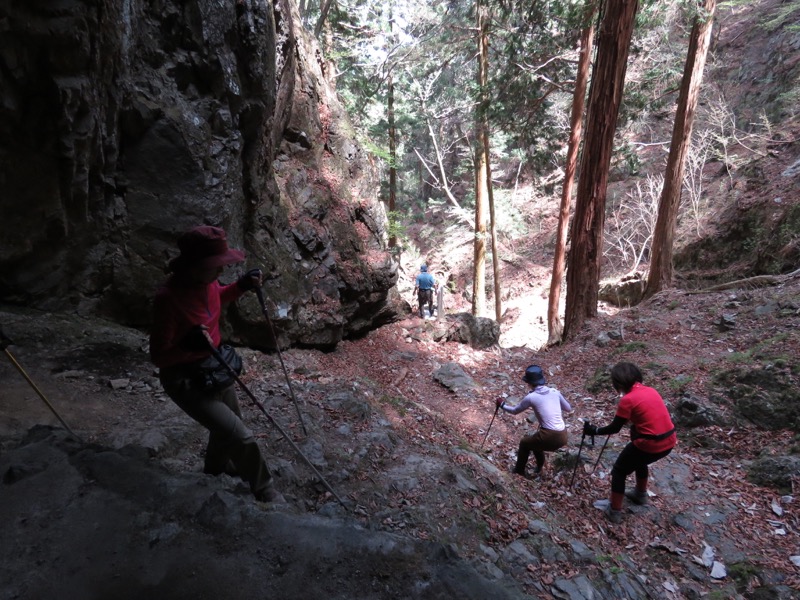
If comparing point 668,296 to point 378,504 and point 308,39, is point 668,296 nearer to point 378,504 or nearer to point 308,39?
point 378,504

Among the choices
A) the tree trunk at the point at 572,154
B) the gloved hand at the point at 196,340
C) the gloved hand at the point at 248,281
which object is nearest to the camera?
the gloved hand at the point at 196,340

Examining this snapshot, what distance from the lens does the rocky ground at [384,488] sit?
238 cm

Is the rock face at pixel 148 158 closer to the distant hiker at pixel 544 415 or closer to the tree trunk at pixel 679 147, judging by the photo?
the distant hiker at pixel 544 415

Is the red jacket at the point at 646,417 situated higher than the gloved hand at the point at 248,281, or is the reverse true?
the gloved hand at the point at 248,281

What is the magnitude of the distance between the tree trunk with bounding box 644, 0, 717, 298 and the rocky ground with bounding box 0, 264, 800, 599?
3923 millimetres

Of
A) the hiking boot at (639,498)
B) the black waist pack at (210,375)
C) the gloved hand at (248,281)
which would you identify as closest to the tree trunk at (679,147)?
the hiking boot at (639,498)

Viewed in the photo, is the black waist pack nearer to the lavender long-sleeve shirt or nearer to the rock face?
the rock face

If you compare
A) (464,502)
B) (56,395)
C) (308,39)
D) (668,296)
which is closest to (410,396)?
(464,502)

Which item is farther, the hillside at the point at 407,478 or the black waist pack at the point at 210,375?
the black waist pack at the point at 210,375

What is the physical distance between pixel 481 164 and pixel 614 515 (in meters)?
13.5

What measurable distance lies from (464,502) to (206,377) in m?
2.58

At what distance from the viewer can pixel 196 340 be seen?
275 centimetres

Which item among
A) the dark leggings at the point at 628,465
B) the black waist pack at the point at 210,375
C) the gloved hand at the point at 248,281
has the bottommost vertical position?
the dark leggings at the point at 628,465

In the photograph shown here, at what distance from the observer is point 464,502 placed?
13.1ft
